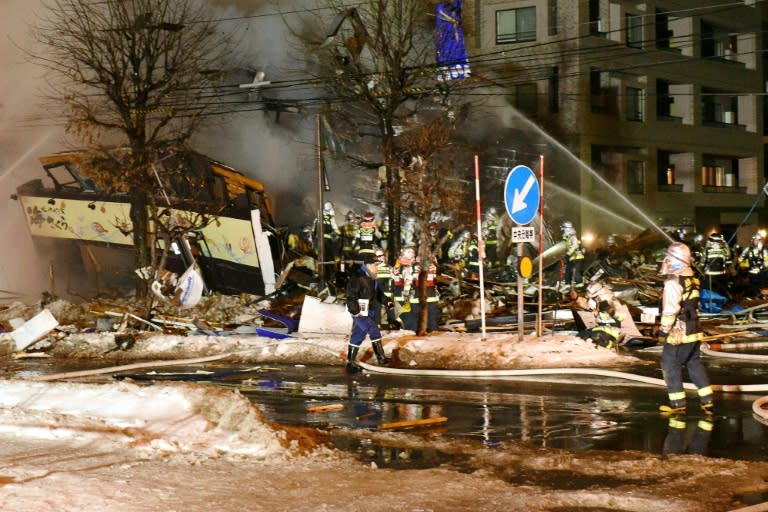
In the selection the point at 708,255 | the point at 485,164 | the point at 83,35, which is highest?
the point at 83,35

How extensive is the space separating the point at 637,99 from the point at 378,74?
14.8m

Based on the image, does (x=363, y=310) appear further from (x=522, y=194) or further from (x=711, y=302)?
(x=711, y=302)

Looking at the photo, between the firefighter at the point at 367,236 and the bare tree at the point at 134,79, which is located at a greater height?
the bare tree at the point at 134,79

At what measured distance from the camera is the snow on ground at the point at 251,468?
19.5 ft

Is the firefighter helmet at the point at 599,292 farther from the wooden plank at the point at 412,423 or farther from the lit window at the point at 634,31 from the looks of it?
the lit window at the point at 634,31

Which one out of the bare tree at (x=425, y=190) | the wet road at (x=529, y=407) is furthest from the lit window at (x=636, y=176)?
the wet road at (x=529, y=407)

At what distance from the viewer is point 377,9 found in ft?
77.6

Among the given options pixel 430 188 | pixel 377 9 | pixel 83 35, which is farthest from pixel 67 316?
pixel 377 9

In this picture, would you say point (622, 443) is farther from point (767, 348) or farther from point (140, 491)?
point (767, 348)

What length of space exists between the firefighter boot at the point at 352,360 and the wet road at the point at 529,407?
1.01 feet

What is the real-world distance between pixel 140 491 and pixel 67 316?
50.8ft

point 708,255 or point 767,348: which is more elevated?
point 708,255

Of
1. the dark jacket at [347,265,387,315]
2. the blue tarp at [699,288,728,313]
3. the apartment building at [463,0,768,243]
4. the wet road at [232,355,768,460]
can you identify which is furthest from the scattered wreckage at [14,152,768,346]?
the wet road at [232,355,768,460]

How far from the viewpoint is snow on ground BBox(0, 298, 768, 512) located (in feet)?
19.5
